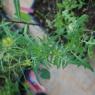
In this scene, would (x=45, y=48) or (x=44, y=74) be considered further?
A: (x=44, y=74)

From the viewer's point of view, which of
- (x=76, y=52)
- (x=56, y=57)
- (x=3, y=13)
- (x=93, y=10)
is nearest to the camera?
(x=56, y=57)

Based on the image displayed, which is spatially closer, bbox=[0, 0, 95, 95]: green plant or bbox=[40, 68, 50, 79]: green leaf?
bbox=[0, 0, 95, 95]: green plant

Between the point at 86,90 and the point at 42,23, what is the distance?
416 millimetres

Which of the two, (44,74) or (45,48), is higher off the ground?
(45,48)

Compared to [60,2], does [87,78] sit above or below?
below

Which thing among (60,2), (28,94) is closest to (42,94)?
(28,94)

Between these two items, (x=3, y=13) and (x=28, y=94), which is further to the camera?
(x=3, y=13)

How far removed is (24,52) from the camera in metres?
1.25

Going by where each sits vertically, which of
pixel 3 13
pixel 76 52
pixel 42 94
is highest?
pixel 3 13

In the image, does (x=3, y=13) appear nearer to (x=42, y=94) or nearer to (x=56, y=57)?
(x=42, y=94)

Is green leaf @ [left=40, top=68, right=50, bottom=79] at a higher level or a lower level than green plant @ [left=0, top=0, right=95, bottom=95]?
lower

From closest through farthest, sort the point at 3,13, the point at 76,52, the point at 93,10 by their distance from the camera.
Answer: the point at 76,52
the point at 93,10
the point at 3,13

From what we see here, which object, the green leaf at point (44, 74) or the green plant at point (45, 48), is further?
the green leaf at point (44, 74)

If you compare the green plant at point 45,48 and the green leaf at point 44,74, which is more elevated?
the green plant at point 45,48
